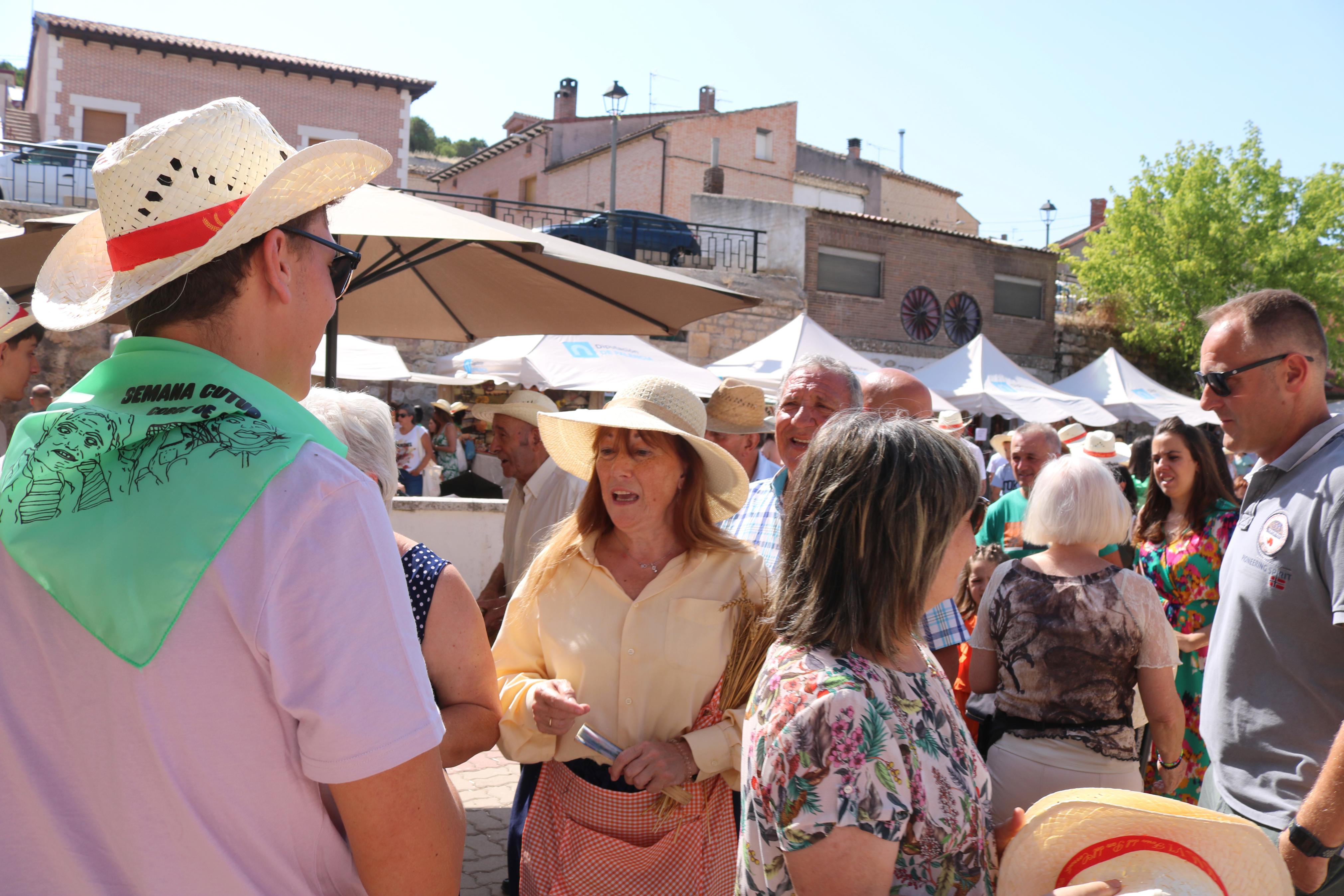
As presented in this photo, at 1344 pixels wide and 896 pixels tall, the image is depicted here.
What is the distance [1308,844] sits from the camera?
6.58 ft

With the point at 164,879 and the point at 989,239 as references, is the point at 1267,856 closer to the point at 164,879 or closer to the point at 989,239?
the point at 164,879

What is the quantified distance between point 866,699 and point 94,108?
29.2 metres

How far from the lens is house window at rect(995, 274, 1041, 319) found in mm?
24484

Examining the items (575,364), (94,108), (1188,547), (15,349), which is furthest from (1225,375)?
(94,108)

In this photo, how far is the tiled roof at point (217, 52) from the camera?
78.4 feet

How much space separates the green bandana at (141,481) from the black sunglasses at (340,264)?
24 cm

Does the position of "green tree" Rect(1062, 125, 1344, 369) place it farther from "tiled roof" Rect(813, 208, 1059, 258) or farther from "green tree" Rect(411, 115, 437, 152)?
"green tree" Rect(411, 115, 437, 152)

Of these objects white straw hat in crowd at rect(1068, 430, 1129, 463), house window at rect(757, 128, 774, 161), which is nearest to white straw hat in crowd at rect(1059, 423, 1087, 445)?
white straw hat in crowd at rect(1068, 430, 1129, 463)

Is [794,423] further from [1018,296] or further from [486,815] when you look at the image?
[1018,296]

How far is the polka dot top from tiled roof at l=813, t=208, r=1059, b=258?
66.2ft

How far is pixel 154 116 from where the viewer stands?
79.6ft

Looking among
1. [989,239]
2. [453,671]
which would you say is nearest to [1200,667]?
[453,671]

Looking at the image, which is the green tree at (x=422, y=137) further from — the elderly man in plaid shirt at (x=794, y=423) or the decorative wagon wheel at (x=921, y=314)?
the elderly man in plaid shirt at (x=794, y=423)

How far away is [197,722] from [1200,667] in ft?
13.4
